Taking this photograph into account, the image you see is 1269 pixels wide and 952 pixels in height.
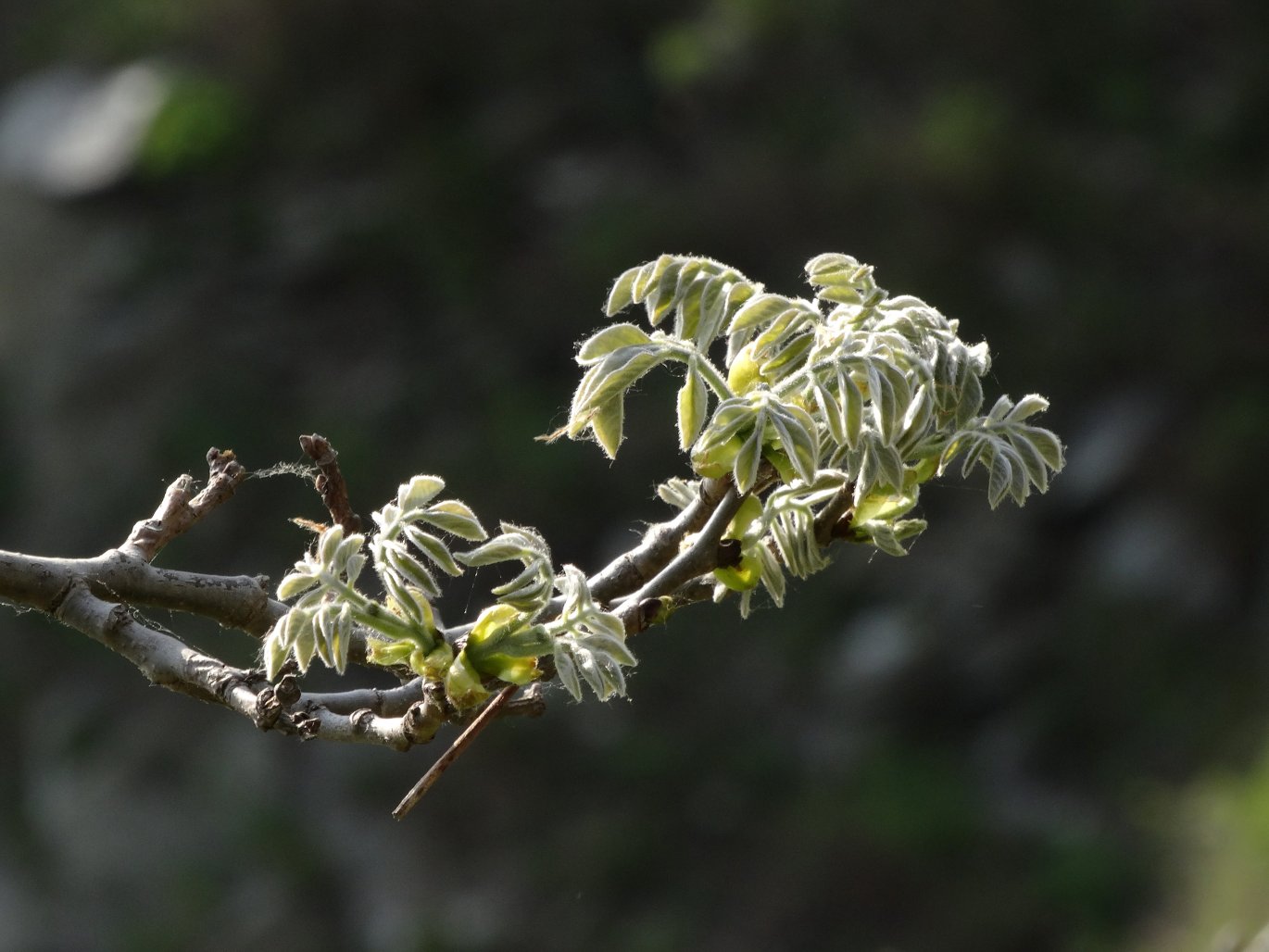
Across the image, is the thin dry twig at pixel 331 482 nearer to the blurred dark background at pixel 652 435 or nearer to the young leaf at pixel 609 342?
the young leaf at pixel 609 342

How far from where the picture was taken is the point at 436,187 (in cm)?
815

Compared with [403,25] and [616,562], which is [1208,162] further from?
[616,562]

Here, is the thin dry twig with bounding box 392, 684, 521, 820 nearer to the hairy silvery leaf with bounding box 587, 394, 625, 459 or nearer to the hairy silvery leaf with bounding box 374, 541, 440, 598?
the hairy silvery leaf with bounding box 374, 541, 440, 598

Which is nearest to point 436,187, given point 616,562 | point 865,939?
point 865,939

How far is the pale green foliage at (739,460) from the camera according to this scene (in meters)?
0.98

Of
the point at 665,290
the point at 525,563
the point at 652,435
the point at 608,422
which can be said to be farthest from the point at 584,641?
the point at 652,435

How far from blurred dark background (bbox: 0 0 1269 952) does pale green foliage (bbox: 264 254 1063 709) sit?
3.54m

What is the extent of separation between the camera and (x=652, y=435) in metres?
6.93

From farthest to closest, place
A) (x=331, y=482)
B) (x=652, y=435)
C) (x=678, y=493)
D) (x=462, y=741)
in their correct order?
(x=652, y=435) < (x=678, y=493) < (x=331, y=482) < (x=462, y=741)

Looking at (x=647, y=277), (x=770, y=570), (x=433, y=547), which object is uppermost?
(x=647, y=277)

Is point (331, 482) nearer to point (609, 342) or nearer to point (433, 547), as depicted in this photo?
point (433, 547)

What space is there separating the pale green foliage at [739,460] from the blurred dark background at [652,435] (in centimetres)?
354

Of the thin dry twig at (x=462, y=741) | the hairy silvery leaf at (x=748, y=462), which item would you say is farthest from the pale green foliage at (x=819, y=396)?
the thin dry twig at (x=462, y=741)

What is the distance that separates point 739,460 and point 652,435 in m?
5.96
